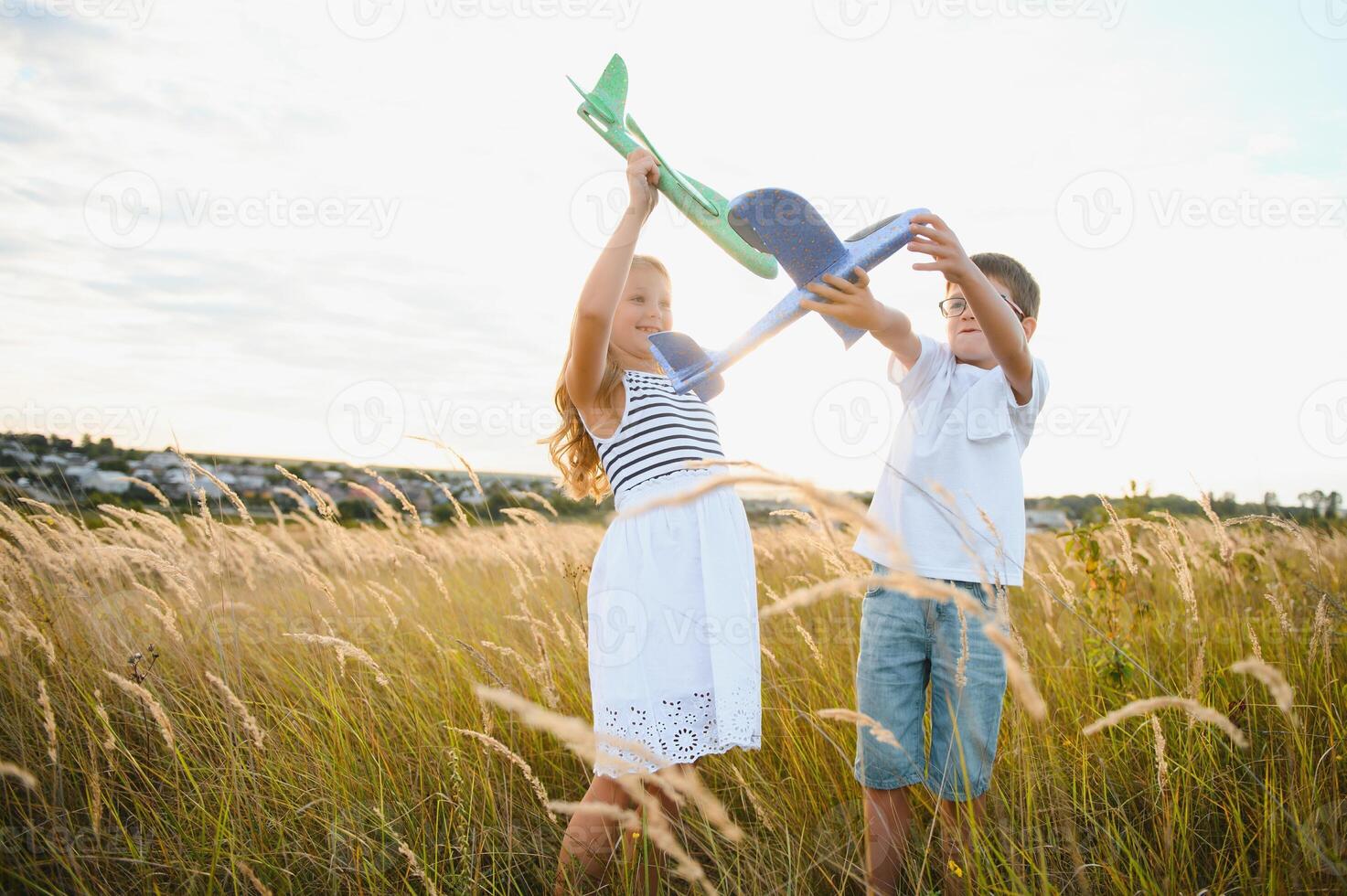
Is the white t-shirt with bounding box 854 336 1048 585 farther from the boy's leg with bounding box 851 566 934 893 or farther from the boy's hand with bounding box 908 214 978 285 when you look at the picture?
the boy's hand with bounding box 908 214 978 285

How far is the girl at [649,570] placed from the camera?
6.56 feet

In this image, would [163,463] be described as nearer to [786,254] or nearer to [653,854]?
[653,854]

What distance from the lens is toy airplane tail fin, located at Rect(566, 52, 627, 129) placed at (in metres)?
2.33

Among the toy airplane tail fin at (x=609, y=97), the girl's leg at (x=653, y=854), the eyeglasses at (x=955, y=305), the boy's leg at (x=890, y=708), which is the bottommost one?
the girl's leg at (x=653, y=854)

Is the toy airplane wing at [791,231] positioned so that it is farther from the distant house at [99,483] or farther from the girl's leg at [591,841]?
the distant house at [99,483]

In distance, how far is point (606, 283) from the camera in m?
1.97

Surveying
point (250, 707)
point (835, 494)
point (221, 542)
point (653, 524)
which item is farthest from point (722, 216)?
point (250, 707)

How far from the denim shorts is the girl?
12.8 inches

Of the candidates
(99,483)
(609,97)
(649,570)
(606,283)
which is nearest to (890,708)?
(649,570)

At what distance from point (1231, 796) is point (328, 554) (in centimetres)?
562

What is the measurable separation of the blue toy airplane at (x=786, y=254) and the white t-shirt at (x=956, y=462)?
375 mm

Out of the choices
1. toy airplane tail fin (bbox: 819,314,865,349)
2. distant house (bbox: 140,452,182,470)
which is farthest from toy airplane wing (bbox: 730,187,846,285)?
distant house (bbox: 140,452,182,470)

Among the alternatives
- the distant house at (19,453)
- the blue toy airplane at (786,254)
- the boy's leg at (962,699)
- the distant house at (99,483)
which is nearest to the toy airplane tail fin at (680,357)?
the blue toy airplane at (786,254)

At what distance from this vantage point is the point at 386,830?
217 centimetres
